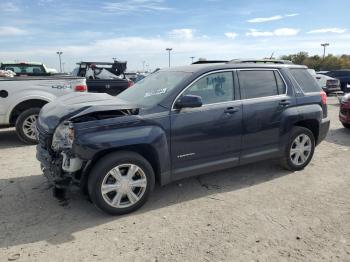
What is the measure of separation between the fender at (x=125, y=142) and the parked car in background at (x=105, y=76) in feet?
22.5

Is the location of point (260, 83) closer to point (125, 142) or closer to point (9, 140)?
point (125, 142)

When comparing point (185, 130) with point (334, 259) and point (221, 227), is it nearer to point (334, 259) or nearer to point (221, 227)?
point (221, 227)

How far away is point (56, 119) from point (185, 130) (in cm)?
154

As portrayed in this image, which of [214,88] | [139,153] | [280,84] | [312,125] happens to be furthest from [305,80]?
[139,153]

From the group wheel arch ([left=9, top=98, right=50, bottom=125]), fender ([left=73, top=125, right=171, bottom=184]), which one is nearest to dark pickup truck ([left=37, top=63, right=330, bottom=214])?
fender ([left=73, top=125, right=171, bottom=184])

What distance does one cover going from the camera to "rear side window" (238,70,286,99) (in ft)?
15.9

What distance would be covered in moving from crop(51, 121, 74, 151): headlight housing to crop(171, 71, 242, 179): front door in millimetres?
1183

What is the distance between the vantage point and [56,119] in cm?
397

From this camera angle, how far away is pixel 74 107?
4.00 m

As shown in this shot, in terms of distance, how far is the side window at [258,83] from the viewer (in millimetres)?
4844

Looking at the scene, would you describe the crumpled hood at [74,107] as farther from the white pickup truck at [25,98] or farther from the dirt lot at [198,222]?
the white pickup truck at [25,98]

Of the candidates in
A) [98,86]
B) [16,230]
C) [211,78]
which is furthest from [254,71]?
[98,86]

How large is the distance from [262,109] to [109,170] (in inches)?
94.5

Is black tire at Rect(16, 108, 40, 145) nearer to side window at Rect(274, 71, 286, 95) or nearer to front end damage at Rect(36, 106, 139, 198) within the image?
front end damage at Rect(36, 106, 139, 198)
